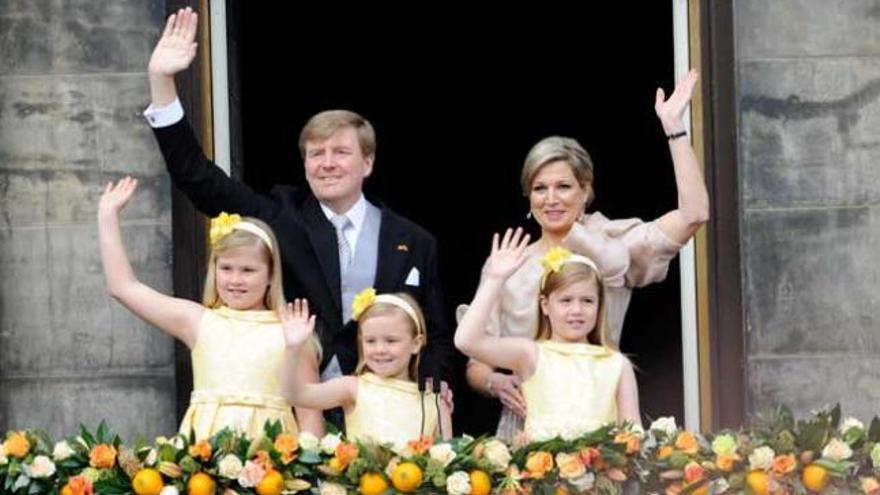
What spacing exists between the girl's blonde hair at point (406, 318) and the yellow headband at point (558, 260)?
0.44 m

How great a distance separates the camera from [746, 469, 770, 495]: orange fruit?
22.4ft

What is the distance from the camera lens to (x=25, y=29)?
353 inches

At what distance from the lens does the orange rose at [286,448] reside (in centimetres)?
684

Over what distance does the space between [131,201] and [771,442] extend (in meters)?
3.08

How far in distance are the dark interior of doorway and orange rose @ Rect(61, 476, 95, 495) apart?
5.80 metres

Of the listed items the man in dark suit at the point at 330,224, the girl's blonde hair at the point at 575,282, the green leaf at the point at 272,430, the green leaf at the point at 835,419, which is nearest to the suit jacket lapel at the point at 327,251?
the man in dark suit at the point at 330,224

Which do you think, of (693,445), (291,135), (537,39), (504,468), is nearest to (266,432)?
(504,468)

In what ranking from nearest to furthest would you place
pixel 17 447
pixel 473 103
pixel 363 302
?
pixel 17 447, pixel 363 302, pixel 473 103

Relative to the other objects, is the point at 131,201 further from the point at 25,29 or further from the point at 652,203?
the point at 652,203

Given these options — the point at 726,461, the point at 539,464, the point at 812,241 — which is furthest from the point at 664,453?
the point at 812,241

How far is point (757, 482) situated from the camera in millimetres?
6828

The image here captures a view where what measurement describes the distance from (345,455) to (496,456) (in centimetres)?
45

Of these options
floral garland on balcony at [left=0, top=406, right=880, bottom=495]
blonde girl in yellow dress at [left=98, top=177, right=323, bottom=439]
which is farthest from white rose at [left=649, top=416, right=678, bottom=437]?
blonde girl in yellow dress at [left=98, top=177, right=323, bottom=439]

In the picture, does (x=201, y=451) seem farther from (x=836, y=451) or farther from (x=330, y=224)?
(x=836, y=451)
